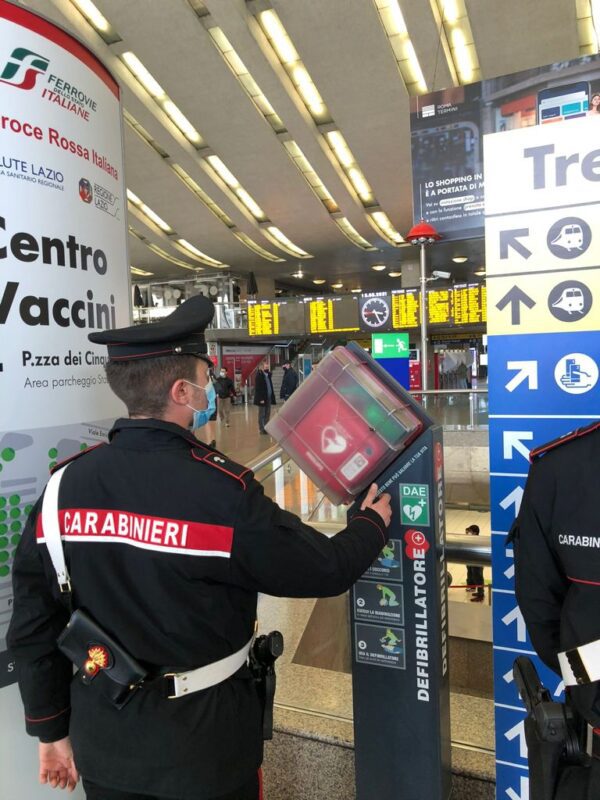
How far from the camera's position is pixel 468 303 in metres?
12.7

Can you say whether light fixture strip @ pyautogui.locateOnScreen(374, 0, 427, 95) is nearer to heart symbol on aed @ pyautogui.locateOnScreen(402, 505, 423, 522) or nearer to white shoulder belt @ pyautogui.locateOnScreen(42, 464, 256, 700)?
heart symbol on aed @ pyautogui.locateOnScreen(402, 505, 423, 522)

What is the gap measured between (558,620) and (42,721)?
4.33 ft

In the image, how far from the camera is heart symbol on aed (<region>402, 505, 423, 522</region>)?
5.40ft

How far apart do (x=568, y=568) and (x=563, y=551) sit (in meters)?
0.04

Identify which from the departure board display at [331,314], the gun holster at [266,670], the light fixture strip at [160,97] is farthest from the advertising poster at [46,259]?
the departure board display at [331,314]

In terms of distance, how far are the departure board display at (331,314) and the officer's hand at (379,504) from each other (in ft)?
42.6

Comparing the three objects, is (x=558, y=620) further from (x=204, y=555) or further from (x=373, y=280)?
(x=373, y=280)

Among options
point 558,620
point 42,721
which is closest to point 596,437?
point 558,620

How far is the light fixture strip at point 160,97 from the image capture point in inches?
455

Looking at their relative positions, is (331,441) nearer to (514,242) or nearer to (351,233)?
(514,242)

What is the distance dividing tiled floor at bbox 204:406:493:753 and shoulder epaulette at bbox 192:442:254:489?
4.20 feet

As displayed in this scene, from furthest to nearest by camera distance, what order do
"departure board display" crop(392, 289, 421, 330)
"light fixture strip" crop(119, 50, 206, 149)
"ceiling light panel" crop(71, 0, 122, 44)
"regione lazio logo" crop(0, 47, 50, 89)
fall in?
"departure board display" crop(392, 289, 421, 330) < "light fixture strip" crop(119, 50, 206, 149) < "ceiling light panel" crop(71, 0, 122, 44) < "regione lazio logo" crop(0, 47, 50, 89)

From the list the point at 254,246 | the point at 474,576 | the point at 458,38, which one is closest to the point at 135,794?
the point at 474,576

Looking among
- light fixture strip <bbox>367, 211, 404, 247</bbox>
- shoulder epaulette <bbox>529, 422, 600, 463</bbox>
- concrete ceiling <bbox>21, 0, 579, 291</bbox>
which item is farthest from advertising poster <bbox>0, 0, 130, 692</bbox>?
light fixture strip <bbox>367, 211, 404, 247</bbox>
